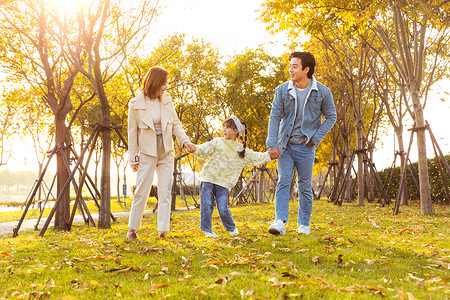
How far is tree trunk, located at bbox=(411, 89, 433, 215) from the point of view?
957cm

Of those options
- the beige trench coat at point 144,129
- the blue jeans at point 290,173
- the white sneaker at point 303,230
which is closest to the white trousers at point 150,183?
the beige trench coat at point 144,129

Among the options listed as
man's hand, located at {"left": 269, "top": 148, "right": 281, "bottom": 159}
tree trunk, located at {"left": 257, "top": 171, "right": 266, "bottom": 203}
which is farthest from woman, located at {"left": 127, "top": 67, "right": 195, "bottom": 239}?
tree trunk, located at {"left": 257, "top": 171, "right": 266, "bottom": 203}

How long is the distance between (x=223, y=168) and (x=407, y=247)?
2527 mm

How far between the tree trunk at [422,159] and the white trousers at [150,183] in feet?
23.1

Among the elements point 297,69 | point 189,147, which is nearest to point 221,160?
point 189,147

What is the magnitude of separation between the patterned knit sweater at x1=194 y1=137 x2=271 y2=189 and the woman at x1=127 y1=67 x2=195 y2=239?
0.34m

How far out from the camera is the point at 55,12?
356 inches

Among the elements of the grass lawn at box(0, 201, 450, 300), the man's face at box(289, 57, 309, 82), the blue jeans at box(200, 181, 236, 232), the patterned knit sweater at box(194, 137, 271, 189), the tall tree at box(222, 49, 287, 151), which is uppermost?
the tall tree at box(222, 49, 287, 151)

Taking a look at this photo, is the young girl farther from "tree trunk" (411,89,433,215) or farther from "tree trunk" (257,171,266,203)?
"tree trunk" (257,171,266,203)

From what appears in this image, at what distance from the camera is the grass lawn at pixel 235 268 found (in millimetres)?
2721

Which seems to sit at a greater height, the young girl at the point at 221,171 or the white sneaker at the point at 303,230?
the young girl at the point at 221,171

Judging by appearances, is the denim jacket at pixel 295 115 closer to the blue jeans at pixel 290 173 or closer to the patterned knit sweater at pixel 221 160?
the blue jeans at pixel 290 173

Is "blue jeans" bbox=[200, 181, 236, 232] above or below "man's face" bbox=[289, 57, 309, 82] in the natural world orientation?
below

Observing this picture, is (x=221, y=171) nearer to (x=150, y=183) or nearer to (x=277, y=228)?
(x=150, y=183)
